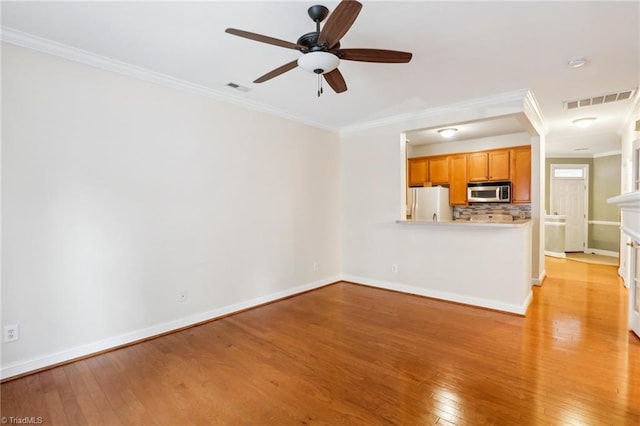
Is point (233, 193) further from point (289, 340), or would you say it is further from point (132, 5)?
point (132, 5)

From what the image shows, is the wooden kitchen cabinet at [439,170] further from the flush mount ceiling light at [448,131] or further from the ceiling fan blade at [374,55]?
the ceiling fan blade at [374,55]

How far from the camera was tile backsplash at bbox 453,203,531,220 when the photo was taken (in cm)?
585

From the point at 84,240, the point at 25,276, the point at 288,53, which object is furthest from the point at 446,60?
the point at 25,276

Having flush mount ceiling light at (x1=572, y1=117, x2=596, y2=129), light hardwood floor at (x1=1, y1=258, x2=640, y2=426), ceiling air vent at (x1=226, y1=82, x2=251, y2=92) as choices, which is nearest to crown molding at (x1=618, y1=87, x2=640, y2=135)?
flush mount ceiling light at (x1=572, y1=117, x2=596, y2=129)

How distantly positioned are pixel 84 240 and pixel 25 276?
1.48 ft

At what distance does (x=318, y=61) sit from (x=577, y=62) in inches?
96.9

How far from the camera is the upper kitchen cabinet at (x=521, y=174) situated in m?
5.38

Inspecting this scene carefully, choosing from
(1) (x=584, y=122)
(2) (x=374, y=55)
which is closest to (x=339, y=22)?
(2) (x=374, y=55)

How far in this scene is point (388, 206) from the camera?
187 inches

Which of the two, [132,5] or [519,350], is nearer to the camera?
[132,5]

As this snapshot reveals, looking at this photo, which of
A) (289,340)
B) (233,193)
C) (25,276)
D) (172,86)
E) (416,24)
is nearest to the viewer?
(416,24)

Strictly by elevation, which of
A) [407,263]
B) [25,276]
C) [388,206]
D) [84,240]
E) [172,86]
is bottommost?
[407,263]

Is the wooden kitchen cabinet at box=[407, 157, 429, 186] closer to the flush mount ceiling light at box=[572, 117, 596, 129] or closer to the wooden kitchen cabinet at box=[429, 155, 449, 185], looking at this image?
the wooden kitchen cabinet at box=[429, 155, 449, 185]

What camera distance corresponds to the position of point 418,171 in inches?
262
